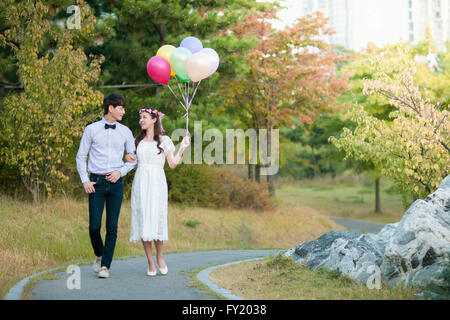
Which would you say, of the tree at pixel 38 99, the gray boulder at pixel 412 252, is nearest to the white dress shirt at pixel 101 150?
the gray boulder at pixel 412 252

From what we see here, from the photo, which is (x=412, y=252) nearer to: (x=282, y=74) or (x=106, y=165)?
(x=106, y=165)

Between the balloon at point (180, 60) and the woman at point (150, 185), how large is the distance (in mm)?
2377

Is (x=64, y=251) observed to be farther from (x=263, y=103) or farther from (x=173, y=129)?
(x=263, y=103)

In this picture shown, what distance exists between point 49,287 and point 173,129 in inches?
427

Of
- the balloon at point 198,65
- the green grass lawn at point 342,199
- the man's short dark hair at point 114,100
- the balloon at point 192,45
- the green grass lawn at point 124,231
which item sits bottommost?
the green grass lawn at point 342,199

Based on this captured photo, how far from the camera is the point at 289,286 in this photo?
23.5 feet

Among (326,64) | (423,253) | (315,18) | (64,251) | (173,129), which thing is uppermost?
(315,18)

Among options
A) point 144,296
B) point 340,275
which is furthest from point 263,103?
point 144,296

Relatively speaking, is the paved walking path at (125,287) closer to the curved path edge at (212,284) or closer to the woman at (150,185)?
the curved path edge at (212,284)

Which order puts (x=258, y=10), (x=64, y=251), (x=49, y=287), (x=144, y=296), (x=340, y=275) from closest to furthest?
(x=144, y=296) → (x=49, y=287) → (x=340, y=275) → (x=64, y=251) → (x=258, y=10)

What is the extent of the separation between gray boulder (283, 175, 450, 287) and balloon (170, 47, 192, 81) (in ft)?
14.1

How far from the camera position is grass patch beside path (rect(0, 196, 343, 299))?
9.98 m

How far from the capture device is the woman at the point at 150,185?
24.5ft

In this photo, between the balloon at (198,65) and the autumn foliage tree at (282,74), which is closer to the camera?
the balloon at (198,65)
